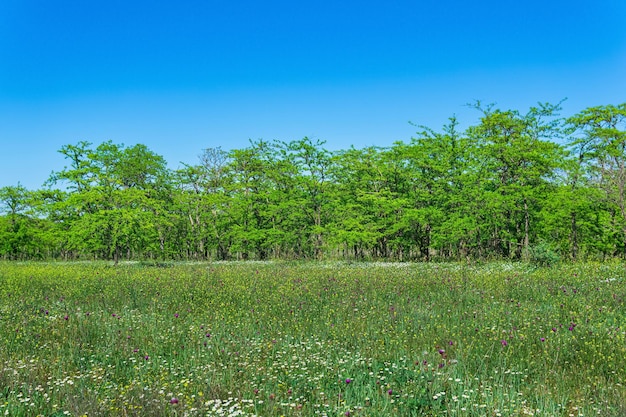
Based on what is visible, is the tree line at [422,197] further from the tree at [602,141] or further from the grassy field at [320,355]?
the grassy field at [320,355]

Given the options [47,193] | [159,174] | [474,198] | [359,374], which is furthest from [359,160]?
[47,193]

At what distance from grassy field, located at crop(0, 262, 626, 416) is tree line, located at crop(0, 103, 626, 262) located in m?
12.6

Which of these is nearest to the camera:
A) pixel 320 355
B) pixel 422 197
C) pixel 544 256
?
pixel 320 355

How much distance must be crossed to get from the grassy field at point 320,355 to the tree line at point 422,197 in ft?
41.4

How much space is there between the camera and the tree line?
24141 millimetres

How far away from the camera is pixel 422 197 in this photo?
27.5 m

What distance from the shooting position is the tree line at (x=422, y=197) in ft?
79.2

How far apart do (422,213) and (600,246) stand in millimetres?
11123

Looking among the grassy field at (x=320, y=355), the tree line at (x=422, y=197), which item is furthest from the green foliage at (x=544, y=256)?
the grassy field at (x=320, y=355)

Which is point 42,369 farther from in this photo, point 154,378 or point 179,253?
point 179,253

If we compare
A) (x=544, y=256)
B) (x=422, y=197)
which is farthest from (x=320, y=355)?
(x=422, y=197)

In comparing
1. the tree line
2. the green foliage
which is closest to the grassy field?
the green foliage

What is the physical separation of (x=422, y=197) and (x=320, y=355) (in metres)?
23.0

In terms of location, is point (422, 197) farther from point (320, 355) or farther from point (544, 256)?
point (320, 355)
